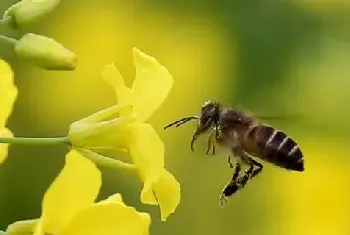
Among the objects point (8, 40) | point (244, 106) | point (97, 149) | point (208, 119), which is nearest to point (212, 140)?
point (208, 119)

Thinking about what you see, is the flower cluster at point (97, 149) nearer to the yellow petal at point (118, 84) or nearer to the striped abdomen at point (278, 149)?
the yellow petal at point (118, 84)

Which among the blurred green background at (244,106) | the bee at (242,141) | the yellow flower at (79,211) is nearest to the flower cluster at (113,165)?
the yellow flower at (79,211)

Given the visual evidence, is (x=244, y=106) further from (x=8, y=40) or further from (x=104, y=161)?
(x=8, y=40)

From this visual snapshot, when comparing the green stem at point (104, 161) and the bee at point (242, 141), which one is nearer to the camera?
the green stem at point (104, 161)

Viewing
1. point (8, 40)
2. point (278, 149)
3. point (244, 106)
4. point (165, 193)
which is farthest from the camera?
point (244, 106)

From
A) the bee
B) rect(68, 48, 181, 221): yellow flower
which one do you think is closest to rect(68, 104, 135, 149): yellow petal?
rect(68, 48, 181, 221): yellow flower

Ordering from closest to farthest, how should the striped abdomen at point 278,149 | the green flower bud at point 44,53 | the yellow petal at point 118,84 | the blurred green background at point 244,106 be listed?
the green flower bud at point 44,53, the yellow petal at point 118,84, the striped abdomen at point 278,149, the blurred green background at point 244,106

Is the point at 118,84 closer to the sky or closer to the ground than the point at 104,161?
closer to the sky

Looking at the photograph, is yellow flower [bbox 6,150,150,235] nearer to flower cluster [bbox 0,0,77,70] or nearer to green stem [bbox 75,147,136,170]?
green stem [bbox 75,147,136,170]
